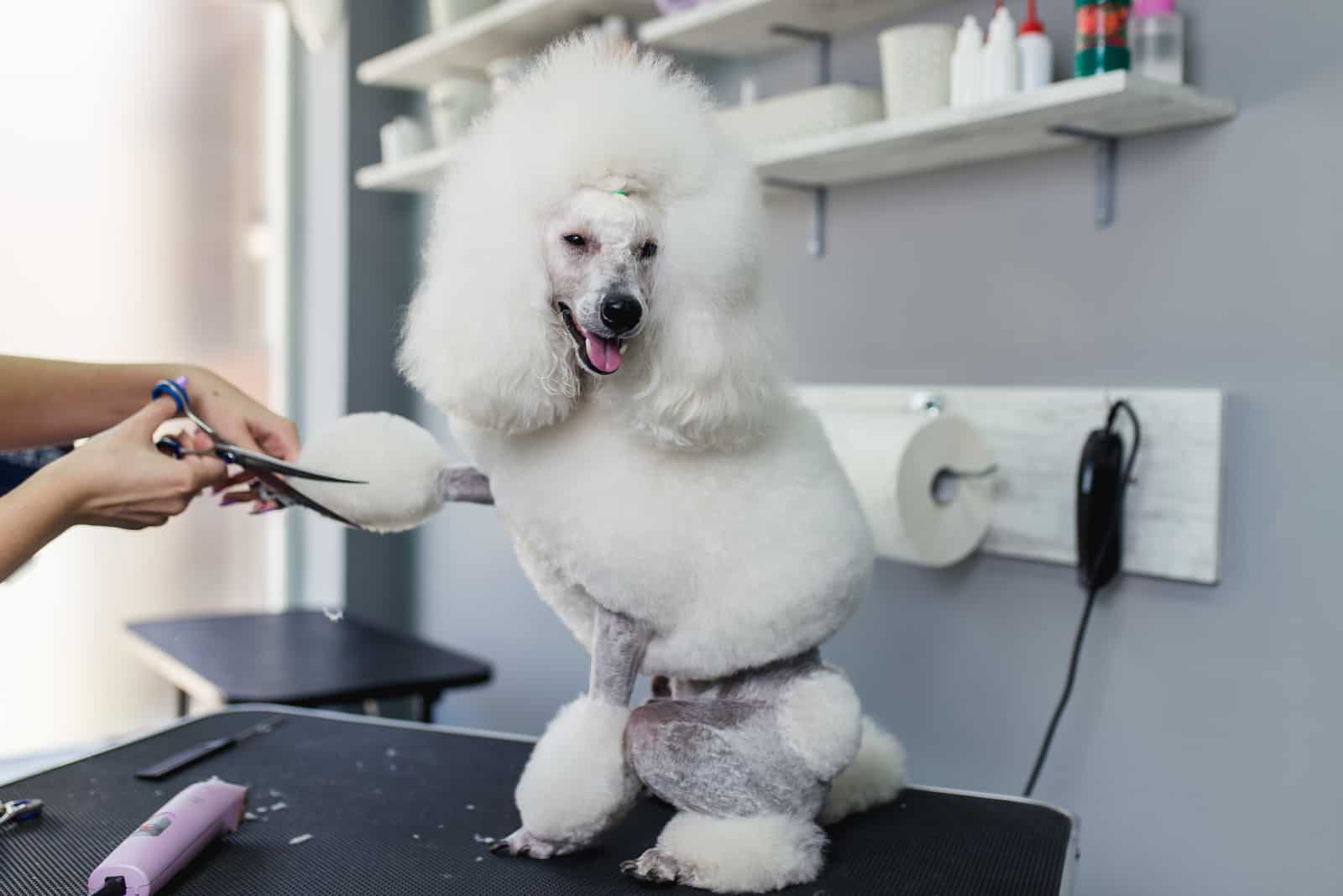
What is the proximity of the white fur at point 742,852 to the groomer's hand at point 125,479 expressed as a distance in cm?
47

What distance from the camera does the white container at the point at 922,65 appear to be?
1.32 m

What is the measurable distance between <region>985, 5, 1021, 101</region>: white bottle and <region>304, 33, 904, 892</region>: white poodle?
0.44 m

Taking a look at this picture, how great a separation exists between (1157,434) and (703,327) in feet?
2.07

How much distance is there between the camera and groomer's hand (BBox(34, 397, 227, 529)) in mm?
886

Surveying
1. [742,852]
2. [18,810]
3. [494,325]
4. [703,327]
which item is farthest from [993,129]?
[18,810]

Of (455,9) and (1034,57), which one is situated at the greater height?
(455,9)

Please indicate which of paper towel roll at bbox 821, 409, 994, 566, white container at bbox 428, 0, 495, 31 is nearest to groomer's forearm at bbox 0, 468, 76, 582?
paper towel roll at bbox 821, 409, 994, 566

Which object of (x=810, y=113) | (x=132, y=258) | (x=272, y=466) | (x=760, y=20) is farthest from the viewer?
(x=132, y=258)

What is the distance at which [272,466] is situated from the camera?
96cm

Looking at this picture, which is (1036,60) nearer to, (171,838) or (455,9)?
(171,838)

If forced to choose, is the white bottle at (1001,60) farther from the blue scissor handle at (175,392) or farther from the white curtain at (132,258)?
the white curtain at (132,258)

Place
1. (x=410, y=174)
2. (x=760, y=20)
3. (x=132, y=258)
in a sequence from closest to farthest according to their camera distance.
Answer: (x=760, y=20), (x=410, y=174), (x=132, y=258)

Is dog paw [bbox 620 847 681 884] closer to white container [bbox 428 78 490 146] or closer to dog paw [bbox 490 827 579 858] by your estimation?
dog paw [bbox 490 827 579 858]

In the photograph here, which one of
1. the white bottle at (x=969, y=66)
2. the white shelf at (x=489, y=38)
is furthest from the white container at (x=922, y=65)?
the white shelf at (x=489, y=38)
